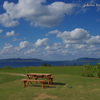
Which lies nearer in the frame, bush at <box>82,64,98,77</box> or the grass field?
the grass field

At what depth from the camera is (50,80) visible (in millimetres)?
12273

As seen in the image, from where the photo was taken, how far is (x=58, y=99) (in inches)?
279

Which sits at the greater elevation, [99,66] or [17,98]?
[99,66]

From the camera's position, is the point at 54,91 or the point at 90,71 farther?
the point at 90,71

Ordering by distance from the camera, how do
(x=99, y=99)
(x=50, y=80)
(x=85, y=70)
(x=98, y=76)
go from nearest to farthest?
(x=99, y=99) < (x=50, y=80) < (x=98, y=76) < (x=85, y=70)

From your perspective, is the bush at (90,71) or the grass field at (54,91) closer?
the grass field at (54,91)

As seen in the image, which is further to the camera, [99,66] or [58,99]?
[99,66]

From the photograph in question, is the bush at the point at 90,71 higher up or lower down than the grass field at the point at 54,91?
higher up

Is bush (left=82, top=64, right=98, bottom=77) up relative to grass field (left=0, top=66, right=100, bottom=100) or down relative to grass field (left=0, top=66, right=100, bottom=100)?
→ up

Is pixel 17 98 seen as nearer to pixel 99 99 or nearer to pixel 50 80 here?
pixel 99 99

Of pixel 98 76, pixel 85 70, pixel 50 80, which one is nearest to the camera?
pixel 50 80

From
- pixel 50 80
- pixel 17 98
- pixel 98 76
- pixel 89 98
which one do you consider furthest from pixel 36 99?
pixel 98 76

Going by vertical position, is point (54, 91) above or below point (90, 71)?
below

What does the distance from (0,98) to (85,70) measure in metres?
12.5
